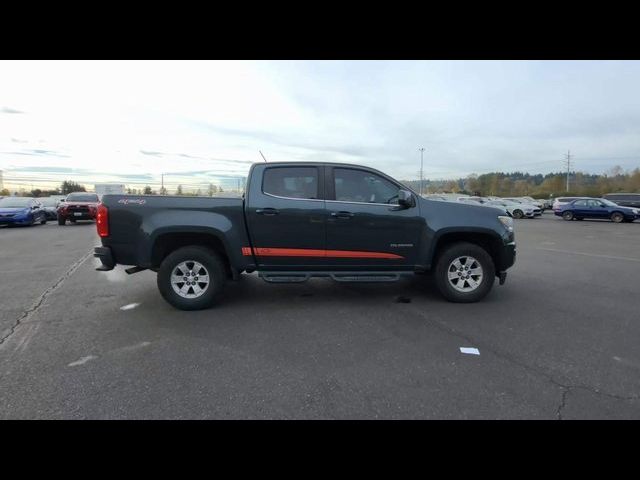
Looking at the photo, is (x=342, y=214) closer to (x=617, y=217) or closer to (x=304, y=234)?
(x=304, y=234)

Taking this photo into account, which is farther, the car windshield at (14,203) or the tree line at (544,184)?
the tree line at (544,184)

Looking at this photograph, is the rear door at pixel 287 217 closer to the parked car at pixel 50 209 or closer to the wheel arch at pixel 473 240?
the wheel arch at pixel 473 240

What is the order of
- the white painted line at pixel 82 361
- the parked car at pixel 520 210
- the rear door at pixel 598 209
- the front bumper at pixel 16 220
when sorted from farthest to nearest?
the parked car at pixel 520 210, the rear door at pixel 598 209, the front bumper at pixel 16 220, the white painted line at pixel 82 361

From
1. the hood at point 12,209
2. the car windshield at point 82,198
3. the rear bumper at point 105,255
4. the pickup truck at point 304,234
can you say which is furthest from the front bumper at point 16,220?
the rear bumper at point 105,255

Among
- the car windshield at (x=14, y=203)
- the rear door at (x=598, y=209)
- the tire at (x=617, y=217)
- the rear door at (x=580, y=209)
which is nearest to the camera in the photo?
the car windshield at (x=14, y=203)

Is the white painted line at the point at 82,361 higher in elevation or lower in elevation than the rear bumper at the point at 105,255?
lower

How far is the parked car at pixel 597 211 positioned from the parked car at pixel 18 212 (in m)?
33.5

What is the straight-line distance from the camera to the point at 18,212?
56.5 ft

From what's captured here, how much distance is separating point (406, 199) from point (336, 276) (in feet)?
4.77

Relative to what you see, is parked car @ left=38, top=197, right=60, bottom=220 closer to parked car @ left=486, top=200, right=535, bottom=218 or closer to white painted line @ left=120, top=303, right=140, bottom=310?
white painted line @ left=120, top=303, right=140, bottom=310

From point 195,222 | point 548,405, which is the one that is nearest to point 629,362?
point 548,405

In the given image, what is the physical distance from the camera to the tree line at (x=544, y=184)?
5767cm

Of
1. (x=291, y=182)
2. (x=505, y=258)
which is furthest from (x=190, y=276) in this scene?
(x=505, y=258)

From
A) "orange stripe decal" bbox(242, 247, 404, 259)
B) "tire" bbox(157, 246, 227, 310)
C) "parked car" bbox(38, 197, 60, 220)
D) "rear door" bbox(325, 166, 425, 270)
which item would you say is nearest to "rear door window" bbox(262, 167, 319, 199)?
"rear door" bbox(325, 166, 425, 270)
